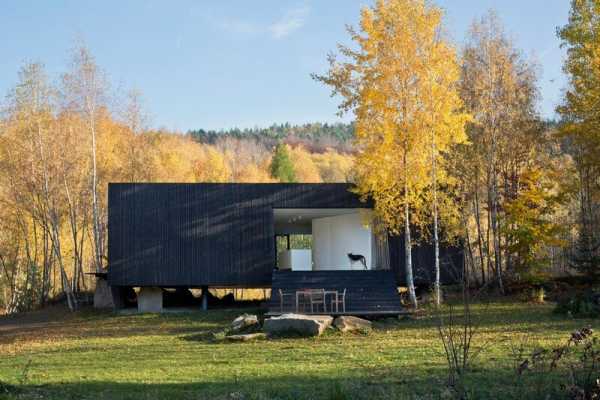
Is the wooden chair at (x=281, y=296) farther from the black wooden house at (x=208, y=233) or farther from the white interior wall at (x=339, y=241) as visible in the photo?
the white interior wall at (x=339, y=241)

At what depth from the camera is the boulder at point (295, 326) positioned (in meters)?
12.4

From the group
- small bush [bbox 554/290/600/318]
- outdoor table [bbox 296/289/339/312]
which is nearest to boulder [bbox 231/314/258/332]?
outdoor table [bbox 296/289/339/312]

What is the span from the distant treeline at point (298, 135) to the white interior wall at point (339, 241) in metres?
46.3

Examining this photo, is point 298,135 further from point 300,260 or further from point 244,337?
point 244,337

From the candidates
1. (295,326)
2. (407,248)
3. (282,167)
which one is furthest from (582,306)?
(282,167)

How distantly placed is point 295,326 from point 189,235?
6.30 meters

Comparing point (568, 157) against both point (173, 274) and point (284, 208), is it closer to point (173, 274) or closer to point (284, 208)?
point (284, 208)

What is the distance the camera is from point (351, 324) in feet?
43.2

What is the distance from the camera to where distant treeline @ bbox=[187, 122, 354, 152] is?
74750 millimetres

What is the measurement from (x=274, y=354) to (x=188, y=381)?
2.57 m

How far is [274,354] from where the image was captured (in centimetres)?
1007

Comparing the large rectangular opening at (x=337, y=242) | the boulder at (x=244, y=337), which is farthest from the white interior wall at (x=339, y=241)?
the boulder at (x=244, y=337)

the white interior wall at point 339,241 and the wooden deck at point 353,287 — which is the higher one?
the white interior wall at point 339,241

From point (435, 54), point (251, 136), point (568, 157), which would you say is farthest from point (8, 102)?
point (251, 136)
